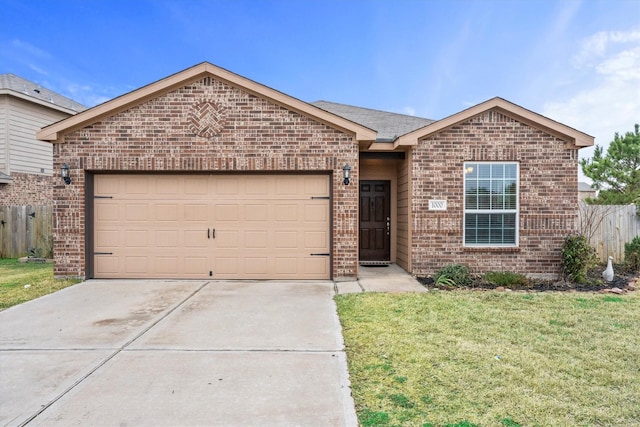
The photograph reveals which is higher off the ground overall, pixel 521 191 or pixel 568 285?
pixel 521 191

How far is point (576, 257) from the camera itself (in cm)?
819

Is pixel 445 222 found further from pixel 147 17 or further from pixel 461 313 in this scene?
pixel 147 17

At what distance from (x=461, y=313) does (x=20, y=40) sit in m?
26.4

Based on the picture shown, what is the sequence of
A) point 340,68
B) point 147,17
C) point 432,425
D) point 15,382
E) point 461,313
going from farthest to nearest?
point 340,68 → point 147,17 → point 461,313 → point 15,382 → point 432,425

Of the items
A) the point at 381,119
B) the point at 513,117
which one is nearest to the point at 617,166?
the point at 513,117

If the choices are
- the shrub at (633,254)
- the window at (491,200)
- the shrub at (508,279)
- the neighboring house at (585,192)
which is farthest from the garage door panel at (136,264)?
the neighboring house at (585,192)

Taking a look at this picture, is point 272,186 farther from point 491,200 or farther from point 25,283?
point 25,283

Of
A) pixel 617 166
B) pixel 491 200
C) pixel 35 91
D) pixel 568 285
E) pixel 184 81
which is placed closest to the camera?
pixel 568 285

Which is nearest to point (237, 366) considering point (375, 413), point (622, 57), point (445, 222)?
point (375, 413)

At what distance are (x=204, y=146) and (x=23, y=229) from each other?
8.88 metres

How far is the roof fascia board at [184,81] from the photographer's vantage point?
316 inches

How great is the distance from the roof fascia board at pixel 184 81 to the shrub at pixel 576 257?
15.8ft

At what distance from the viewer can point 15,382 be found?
11.6ft

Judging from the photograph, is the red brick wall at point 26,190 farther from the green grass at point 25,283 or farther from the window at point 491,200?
the window at point 491,200
